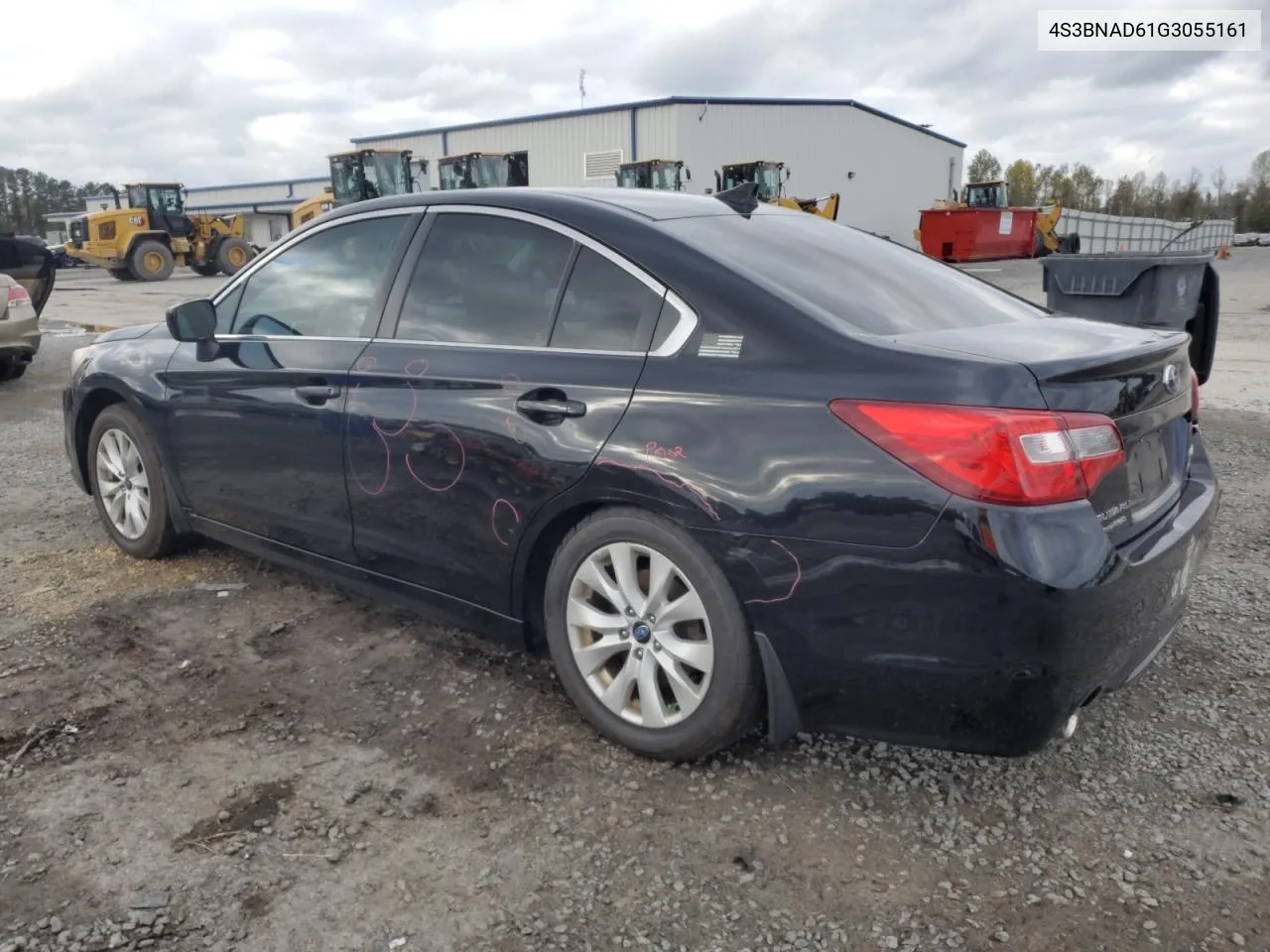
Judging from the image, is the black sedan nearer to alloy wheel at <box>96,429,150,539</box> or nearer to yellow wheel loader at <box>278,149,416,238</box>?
alloy wheel at <box>96,429,150,539</box>

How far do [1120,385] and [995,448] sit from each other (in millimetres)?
493

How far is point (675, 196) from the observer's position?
3369mm

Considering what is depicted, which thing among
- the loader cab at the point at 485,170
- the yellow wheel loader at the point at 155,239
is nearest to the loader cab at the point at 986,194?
the loader cab at the point at 485,170

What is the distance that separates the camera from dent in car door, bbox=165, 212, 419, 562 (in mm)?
3432

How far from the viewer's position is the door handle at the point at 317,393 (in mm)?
3371

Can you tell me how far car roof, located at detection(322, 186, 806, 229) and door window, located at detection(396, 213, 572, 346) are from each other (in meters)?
0.06

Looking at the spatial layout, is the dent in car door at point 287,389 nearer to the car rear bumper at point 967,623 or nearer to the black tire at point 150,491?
the black tire at point 150,491

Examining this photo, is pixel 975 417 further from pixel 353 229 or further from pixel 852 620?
pixel 353 229

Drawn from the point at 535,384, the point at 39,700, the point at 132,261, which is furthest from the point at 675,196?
the point at 132,261

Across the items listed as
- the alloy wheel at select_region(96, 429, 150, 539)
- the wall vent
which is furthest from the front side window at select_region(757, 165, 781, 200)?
the alloy wheel at select_region(96, 429, 150, 539)

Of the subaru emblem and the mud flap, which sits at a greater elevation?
the subaru emblem

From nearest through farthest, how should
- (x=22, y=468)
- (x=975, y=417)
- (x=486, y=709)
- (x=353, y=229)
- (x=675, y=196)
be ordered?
1. (x=975, y=417)
2. (x=486, y=709)
3. (x=675, y=196)
4. (x=353, y=229)
5. (x=22, y=468)

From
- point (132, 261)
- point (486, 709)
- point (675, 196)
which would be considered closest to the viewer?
point (486, 709)

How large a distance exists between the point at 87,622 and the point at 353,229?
1.80 meters
